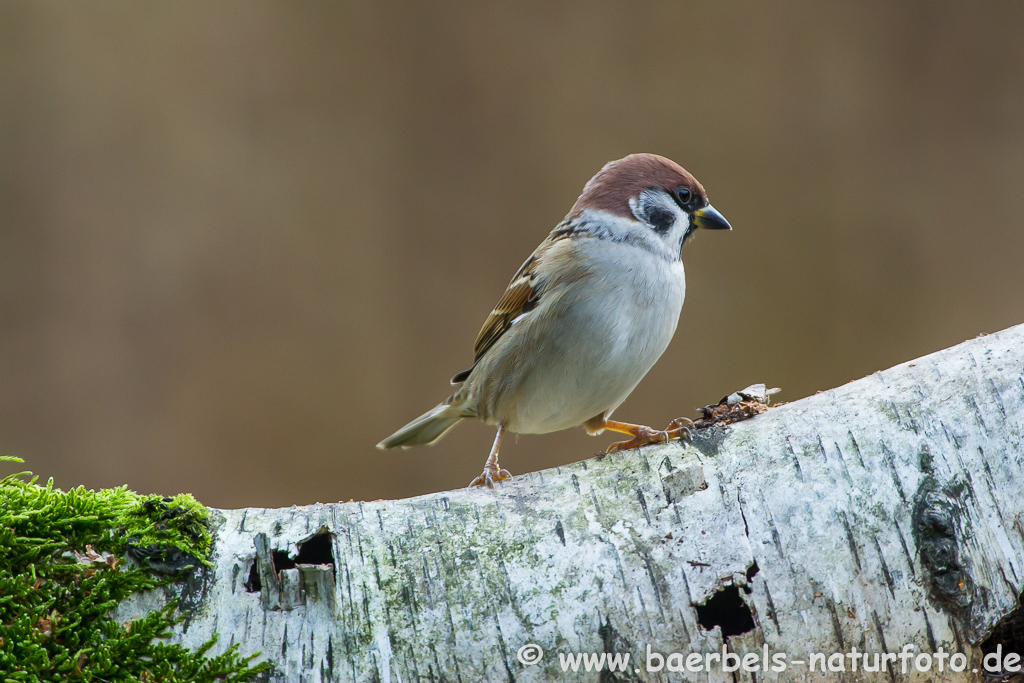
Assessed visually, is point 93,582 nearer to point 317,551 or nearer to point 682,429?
point 317,551

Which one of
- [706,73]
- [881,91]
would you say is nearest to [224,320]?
[706,73]

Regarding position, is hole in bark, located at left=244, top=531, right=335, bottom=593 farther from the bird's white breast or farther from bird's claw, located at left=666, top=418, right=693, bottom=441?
the bird's white breast

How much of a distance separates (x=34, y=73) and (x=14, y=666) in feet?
12.7

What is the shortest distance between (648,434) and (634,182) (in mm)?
731

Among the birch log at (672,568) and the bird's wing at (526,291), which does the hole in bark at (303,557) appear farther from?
the bird's wing at (526,291)

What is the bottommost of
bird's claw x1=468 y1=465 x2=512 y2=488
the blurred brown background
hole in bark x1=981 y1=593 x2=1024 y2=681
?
hole in bark x1=981 y1=593 x2=1024 y2=681

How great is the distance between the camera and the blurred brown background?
4.06m

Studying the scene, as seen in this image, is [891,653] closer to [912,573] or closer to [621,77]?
[912,573]

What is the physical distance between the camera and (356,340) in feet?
14.4

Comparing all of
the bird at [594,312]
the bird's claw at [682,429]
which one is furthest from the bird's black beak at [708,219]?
the bird's claw at [682,429]

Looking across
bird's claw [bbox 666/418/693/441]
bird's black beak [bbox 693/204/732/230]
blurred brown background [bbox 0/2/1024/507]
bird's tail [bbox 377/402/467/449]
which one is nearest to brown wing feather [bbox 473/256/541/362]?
bird's tail [bbox 377/402/467/449]

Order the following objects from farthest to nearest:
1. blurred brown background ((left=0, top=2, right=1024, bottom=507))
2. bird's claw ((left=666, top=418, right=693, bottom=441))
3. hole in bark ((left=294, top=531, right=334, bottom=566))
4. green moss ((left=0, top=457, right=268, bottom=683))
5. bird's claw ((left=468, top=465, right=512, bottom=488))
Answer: blurred brown background ((left=0, top=2, right=1024, bottom=507))
bird's claw ((left=468, top=465, right=512, bottom=488))
bird's claw ((left=666, top=418, right=693, bottom=441))
hole in bark ((left=294, top=531, right=334, bottom=566))
green moss ((left=0, top=457, right=268, bottom=683))

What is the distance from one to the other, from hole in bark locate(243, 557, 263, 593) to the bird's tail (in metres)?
1.12

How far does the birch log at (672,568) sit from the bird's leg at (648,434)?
0.57 ft
